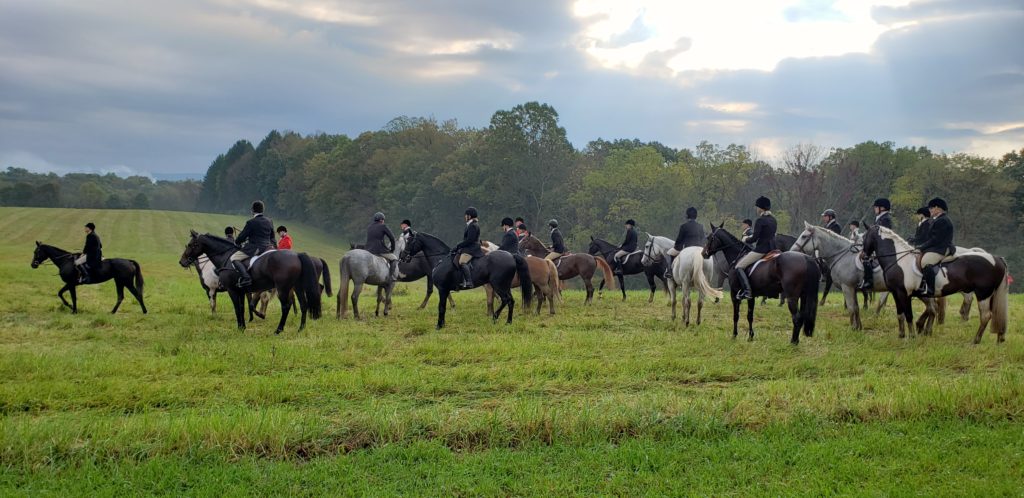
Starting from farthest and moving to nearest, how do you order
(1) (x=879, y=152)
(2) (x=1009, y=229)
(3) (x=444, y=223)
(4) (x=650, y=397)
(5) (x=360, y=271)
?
(3) (x=444, y=223) → (1) (x=879, y=152) → (2) (x=1009, y=229) → (5) (x=360, y=271) → (4) (x=650, y=397)

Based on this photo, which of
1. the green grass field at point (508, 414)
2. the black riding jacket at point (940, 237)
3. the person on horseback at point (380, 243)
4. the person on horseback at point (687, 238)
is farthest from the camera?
the person on horseback at point (687, 238)

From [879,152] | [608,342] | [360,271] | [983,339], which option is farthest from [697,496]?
[879,152]

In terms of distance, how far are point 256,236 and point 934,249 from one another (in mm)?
13055

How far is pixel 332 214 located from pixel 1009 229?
5817 centimetres

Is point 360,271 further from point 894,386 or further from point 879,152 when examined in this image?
point 879,152

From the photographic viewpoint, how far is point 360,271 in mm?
15883

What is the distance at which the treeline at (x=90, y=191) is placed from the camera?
82438 mm

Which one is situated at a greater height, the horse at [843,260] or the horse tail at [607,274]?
the horse at [843,260]

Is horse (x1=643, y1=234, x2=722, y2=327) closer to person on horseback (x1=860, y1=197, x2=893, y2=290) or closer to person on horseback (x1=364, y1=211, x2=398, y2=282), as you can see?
person on horseback (x1=860, y1=197, x2=893, y2=290)

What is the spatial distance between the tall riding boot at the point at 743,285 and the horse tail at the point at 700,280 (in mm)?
1332

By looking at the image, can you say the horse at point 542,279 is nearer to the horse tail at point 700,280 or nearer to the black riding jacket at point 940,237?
the horse tail at point 700,280

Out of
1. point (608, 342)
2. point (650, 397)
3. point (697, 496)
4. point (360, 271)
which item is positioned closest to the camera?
point (697, 496)

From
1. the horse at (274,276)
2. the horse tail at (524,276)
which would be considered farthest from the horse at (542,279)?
the horse at (274,276)

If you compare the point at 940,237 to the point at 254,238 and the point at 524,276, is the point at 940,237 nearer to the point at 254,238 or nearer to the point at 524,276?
the point at 524,276
